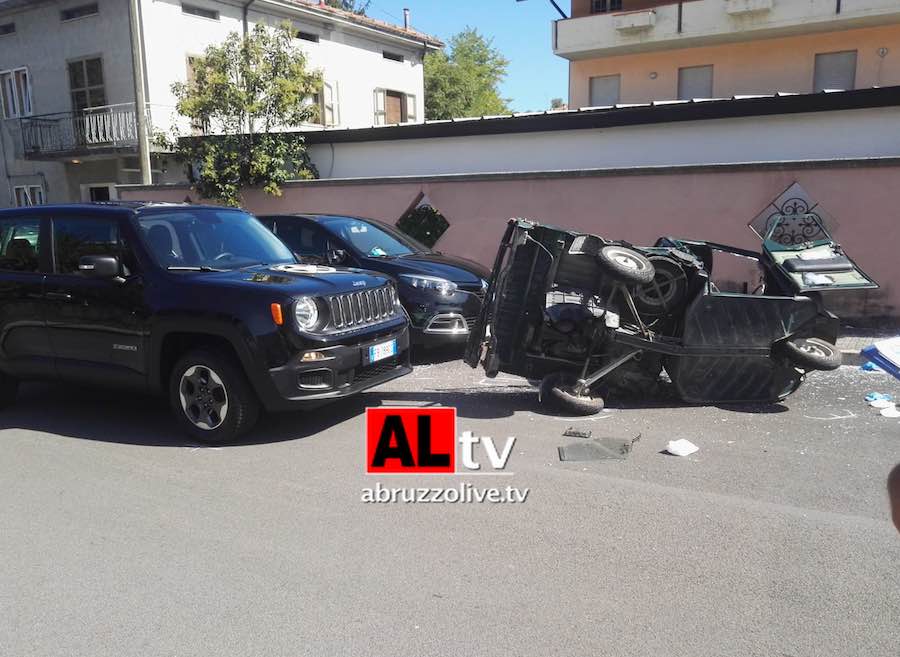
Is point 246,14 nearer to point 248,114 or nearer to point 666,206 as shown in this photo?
point 248,114

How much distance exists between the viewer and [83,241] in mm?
6191

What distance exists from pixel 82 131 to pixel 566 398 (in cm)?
1957

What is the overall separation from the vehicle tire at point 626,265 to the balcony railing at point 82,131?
16.9 m

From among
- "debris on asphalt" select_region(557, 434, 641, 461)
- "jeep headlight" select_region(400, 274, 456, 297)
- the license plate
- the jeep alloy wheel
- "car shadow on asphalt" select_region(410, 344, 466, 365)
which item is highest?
"jeep headlight" select_region(400, 274, 456, 297)

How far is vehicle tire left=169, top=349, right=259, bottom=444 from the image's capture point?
550 cm

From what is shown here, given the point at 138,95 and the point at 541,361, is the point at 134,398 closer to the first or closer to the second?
the point at 541,361

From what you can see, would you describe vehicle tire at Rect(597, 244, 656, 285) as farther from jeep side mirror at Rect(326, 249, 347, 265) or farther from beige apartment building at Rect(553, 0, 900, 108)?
beige apartment building at Rect(553, 0, 900, 108)

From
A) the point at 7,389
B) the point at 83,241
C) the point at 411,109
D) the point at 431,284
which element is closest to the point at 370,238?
the point at 431,284

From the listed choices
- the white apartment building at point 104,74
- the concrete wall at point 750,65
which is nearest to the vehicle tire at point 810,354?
the white apartment building at point 104,74

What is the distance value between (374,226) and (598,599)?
6.83 metres

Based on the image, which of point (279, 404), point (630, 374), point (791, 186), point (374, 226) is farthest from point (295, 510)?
point (791, 186)

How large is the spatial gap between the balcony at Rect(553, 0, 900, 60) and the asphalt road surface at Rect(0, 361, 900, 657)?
57.6 ft

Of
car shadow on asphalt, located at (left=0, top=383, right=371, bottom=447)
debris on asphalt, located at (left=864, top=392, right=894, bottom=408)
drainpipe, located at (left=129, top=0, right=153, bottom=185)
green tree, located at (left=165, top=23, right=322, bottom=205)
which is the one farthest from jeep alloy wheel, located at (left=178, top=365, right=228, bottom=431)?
drainpipe, located at (left=129, top=0, right=153, bottom=185)

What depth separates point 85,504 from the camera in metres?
4.59
